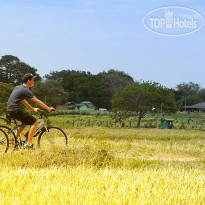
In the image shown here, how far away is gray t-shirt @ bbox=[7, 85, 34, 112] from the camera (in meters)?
8.31

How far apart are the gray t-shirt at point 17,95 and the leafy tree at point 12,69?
50.5 m

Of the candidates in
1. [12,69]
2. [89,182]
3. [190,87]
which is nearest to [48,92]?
[12,69]

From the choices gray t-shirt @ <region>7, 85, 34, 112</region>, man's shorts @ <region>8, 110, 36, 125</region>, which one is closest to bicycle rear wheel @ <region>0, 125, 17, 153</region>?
man's shorts @ <region>8, 110, 36, 125</region>

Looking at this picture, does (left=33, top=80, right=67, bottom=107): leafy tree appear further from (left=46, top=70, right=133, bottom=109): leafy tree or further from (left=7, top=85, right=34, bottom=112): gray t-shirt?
(left=7, top=85, right=34, bottom=112): gray t-shirt

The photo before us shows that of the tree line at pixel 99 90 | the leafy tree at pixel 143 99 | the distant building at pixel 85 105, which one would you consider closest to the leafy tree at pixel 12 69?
the tree line at pixel 99 90

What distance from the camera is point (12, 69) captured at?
58.4 meters

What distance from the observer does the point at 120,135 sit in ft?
49.3

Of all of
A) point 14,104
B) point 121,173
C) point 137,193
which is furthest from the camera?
point 14,104

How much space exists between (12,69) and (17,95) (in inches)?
2036

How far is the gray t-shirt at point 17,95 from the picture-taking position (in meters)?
8.31

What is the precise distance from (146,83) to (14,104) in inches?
652

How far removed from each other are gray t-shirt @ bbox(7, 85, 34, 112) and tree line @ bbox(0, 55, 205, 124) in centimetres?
1266

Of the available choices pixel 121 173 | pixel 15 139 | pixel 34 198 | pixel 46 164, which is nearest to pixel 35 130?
pixel 15 139

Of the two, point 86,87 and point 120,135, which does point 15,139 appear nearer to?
point 120,135
